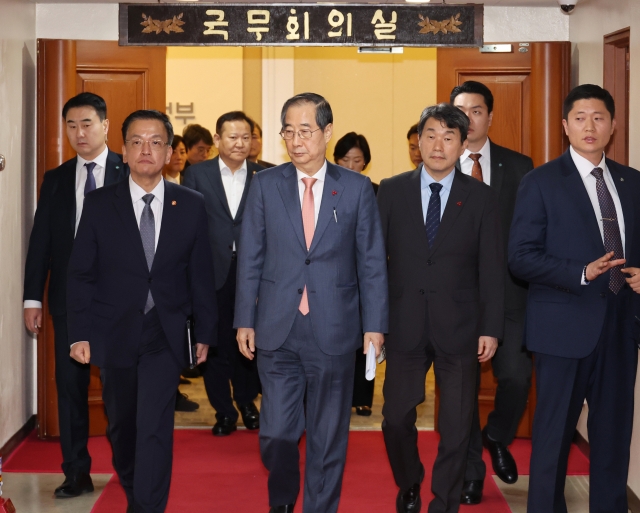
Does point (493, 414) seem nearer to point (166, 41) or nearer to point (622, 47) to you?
point (622, 47)

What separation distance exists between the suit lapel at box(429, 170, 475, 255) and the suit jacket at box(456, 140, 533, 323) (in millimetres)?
658

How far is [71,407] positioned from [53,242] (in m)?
0.85

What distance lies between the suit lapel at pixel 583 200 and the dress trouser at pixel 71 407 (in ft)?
8.44

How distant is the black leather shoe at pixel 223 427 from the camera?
20.2ft

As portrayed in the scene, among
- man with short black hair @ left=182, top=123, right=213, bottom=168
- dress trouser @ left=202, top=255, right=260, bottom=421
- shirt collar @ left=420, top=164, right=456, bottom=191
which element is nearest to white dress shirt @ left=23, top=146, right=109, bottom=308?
dress trouser @ left=202, top=255, right=260, bottom=421

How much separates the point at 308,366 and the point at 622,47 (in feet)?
8.66

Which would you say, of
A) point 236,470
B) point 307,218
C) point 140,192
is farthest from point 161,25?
point 236,470

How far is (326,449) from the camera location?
4.11m

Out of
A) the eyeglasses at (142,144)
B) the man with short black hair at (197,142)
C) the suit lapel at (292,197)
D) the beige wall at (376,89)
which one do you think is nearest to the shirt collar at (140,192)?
the eyeglasses at (142,144)

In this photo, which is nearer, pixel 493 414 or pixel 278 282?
pixel 278 282

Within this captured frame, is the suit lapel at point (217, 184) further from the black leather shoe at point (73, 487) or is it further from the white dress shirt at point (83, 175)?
the black leather shoe at point (73, 487)

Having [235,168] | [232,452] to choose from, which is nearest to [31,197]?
[235,168]

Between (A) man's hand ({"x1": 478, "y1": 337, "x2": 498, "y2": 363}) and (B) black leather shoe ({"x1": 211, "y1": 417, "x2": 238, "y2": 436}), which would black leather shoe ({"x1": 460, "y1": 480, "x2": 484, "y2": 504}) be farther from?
(B) black leather shoe ({"x1": 211, "y1": 417, "x2": 238, "y2": 436})

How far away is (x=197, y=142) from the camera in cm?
838
